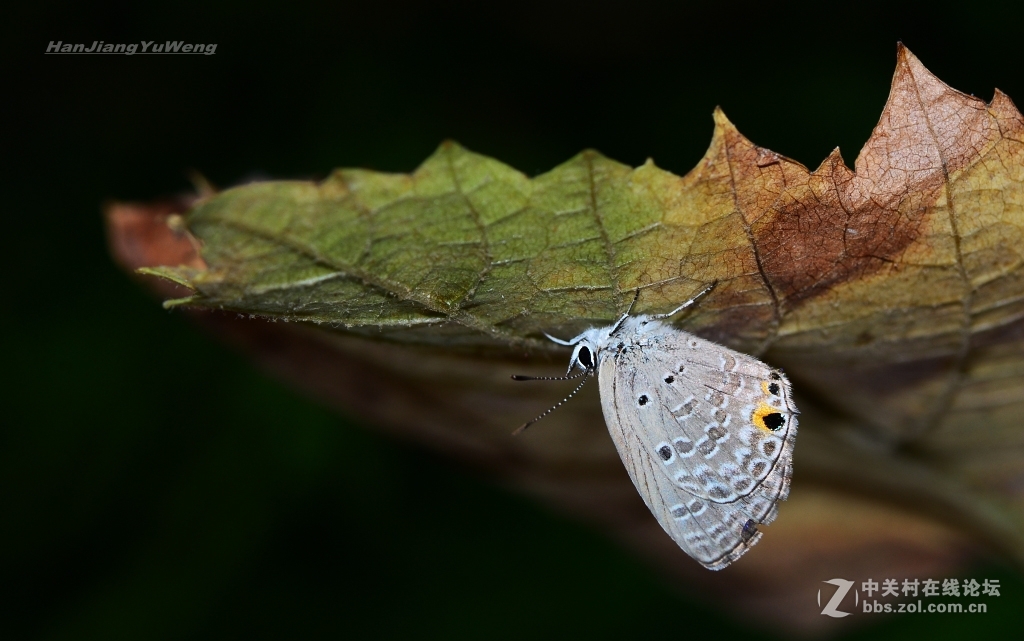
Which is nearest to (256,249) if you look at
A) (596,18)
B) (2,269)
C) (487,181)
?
(487,181)

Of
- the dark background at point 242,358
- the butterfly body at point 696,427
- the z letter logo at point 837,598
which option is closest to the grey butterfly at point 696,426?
the butterfly body at point 696,427

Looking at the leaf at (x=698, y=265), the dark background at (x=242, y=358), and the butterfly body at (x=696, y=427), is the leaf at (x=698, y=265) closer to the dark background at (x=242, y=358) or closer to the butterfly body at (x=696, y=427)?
the butterfly body at (x=696, y=427)

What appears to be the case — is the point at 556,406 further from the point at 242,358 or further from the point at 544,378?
the point at 242,358

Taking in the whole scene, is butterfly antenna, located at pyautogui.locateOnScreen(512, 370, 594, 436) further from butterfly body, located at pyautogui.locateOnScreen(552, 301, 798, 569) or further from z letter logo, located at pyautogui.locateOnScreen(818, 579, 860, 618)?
z letter logo, located at pyautogui.locateOnScreen(818, 579, 860, 618)

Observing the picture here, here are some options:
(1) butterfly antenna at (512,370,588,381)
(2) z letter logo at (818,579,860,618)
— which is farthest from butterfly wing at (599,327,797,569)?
(2) z letter logo at (818,579,860,618)

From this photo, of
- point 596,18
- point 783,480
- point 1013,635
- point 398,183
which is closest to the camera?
point 398,183

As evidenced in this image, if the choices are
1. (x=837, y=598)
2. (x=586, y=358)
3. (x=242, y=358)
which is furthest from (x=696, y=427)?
(x=242, y=358)

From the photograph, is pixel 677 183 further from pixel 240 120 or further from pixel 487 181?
pixel 240 120

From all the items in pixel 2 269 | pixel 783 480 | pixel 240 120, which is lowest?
pixel 783 480
